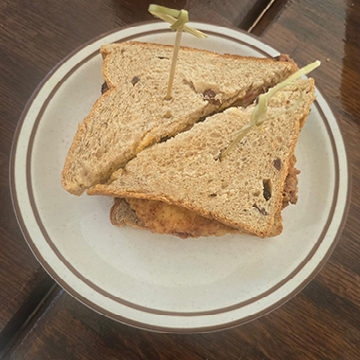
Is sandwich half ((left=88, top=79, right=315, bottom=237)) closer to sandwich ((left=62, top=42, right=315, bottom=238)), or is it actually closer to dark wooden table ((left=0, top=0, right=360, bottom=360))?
sandwich ((left=62, top=42, right=315, bottom=238))

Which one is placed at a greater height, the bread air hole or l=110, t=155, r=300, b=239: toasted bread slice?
the bread air hole

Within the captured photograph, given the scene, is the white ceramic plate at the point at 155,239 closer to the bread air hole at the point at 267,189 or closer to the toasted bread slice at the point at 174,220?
the toasted bread slice at the point at 174,220

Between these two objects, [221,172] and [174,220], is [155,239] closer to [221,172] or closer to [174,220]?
[174,220]

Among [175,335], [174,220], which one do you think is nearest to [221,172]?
[174,220]

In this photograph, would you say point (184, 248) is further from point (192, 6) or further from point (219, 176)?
point (192, 6)

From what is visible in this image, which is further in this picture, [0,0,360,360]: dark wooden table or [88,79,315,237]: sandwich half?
[0,0,360,360]: dark wooden table

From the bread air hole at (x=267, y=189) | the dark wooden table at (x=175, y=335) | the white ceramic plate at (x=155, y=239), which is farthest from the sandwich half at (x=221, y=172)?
the dark wooden table at (x=175, y=335)

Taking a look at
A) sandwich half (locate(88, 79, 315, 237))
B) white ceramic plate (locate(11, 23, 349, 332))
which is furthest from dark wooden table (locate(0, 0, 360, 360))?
sandwich half (locate(88, 79, 315, 237))
